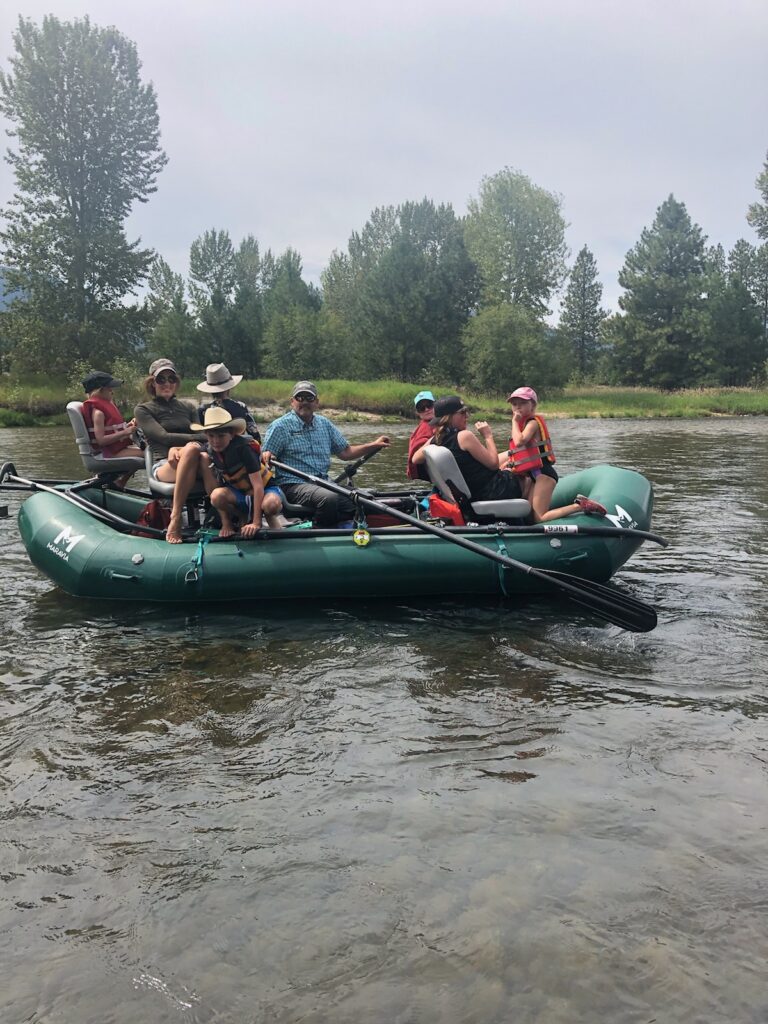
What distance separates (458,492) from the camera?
629 centimetres

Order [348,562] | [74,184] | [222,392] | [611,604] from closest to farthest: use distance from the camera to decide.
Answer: [611,604] < [348,562] < [222,392] < [74,184]

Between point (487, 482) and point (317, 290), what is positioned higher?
point (317, 290)

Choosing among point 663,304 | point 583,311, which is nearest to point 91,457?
point 663,304

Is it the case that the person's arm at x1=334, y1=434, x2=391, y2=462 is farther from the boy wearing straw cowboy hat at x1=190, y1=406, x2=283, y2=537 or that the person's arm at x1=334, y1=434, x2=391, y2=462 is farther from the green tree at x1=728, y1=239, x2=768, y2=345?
the green tree at x1=728, y1=239, x2=768, y2=345

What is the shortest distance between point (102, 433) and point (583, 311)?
59.3m

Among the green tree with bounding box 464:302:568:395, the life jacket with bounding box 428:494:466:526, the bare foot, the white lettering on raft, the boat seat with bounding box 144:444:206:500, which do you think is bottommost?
the white lettering on raft

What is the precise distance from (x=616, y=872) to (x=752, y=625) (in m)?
3.23

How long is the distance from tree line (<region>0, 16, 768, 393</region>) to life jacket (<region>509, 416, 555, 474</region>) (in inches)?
1117

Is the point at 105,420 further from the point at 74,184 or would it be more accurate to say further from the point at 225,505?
the point at 74,184

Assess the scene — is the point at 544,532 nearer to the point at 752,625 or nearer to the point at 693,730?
the point at 752,625

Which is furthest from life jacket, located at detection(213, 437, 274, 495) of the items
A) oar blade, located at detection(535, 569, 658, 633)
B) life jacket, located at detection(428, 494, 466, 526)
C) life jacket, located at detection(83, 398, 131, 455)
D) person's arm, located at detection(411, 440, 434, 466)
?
oar blade, located at detection(535, 569, 658, 633)

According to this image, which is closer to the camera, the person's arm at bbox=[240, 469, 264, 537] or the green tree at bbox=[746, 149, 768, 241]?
the person's arm at bbox=[240, 469, 264, 537]

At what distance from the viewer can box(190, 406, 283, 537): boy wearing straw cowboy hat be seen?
5.87 meters

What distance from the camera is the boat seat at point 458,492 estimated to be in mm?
6148
